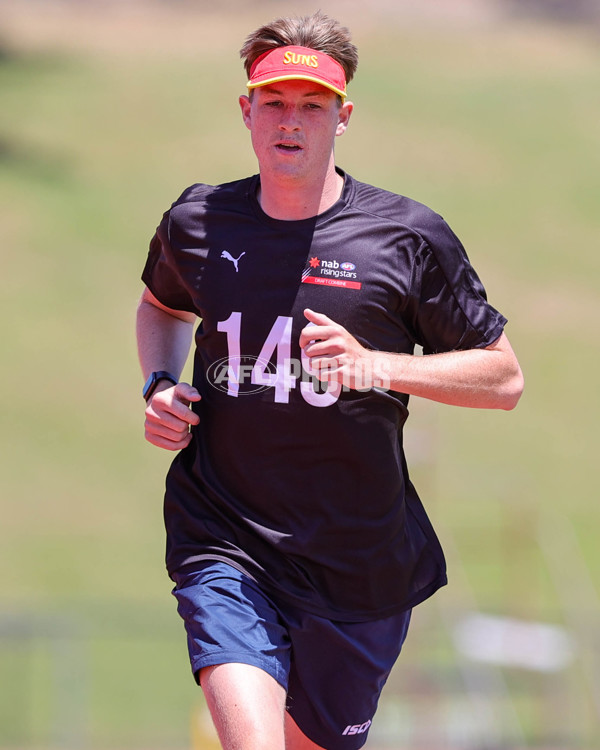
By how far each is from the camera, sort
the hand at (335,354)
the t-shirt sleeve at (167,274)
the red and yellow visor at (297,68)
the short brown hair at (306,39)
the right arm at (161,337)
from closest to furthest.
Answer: the hand at (335,354)
the red and yellow visor at (297,68)
the short brown hair at (306,39)
the t-shirt sleeve at (167,274)
the right arm at (161,337)

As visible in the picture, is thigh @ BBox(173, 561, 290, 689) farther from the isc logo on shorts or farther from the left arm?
the left arm

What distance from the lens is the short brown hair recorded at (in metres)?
Result: 3.22

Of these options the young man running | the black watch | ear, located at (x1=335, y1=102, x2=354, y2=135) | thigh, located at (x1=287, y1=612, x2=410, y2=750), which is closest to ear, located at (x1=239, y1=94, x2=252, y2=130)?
the young man running

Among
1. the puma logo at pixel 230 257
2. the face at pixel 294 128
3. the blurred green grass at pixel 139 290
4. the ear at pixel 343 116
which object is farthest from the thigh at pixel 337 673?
the blurred green grass at pixel 139 290

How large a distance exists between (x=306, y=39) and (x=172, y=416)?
1.09m

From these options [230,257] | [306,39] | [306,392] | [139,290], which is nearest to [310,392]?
[306,392]

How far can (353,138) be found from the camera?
28359mm

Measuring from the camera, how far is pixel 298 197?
3.19 metres

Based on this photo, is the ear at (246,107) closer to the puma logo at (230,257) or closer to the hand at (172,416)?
the puma logo at (230,257)

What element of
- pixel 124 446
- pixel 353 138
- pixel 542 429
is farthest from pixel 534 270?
pixel 124 446

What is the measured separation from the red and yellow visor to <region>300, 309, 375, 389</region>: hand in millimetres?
652

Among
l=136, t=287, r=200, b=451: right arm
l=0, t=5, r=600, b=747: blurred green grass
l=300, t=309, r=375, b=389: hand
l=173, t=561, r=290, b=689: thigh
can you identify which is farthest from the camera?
l=0, t=5, r=600, b=747: blurred green grass

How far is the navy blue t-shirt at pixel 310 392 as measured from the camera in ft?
10.2

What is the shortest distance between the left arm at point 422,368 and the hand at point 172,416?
1.28ft
